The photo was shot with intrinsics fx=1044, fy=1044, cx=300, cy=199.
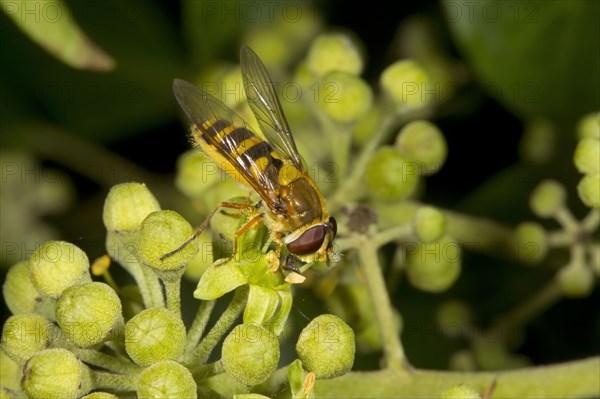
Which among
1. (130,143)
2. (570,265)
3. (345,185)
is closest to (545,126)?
(570,265)

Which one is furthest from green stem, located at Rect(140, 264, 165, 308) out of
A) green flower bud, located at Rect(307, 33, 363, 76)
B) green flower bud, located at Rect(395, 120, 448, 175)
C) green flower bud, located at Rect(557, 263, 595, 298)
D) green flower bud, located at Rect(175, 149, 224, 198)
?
green flower bud, located at Rect(557, 263, 595, 298)

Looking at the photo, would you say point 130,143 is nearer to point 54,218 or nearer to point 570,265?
point 54,218

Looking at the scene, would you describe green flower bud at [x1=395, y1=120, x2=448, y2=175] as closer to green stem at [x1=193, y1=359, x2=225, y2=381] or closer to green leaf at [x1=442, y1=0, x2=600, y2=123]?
green leaf at [x1=442, y1=0, x2=600, y2=123]

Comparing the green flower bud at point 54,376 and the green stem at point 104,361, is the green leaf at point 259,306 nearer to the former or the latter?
the green stem at point 104,361

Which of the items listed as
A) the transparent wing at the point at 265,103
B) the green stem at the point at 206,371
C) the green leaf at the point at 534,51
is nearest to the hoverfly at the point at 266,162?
the transparent wing at the point at 265,103

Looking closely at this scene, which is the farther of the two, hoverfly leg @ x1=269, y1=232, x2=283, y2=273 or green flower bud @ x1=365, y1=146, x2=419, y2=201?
green flower bud @ x1=365, y1=146, x2=419, y2=201

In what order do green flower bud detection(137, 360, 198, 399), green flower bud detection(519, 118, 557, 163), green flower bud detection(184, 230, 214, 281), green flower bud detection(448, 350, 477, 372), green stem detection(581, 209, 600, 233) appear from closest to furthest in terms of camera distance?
green flower bud detection(137, 360, 198, 399) → green flower bud detection(184, 230, 214, 281) → green stem detection(581, 209, 600, 233) → green flower bud detection(448, 350, 477, 372) → green flower bud detection(519, 118, 557, 163)
